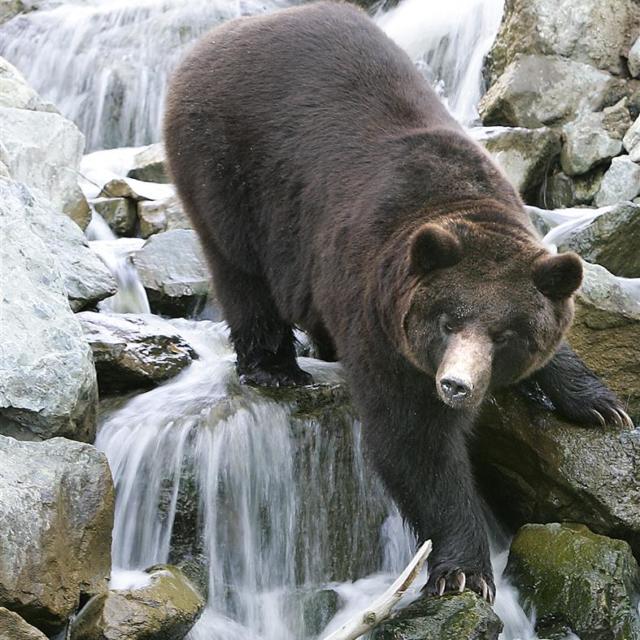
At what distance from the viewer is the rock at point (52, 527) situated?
491 cm

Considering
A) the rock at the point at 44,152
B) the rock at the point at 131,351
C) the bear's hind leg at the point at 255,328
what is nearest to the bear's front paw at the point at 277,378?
the bear's hind leg at the point at 255,328

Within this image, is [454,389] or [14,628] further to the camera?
[454,389]

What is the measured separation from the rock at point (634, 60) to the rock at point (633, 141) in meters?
0.97

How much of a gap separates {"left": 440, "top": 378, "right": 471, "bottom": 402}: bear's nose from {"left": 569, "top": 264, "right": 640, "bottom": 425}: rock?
7.72ft

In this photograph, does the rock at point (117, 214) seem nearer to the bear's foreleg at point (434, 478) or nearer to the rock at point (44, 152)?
the rock at point (44, 152)

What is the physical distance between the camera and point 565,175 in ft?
37.1

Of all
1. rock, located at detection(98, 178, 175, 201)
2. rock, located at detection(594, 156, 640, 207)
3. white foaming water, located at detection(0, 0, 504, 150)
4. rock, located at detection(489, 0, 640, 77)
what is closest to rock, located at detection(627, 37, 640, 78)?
rock, located at detection(489, 0, 640, 77)

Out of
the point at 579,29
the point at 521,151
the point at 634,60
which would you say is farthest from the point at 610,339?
the point at 579,29

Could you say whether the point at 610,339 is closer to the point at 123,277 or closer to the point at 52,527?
the point at 52,527

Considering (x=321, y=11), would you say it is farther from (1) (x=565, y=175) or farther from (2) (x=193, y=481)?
(1) (x=565, y=175)

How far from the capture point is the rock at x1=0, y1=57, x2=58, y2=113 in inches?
463

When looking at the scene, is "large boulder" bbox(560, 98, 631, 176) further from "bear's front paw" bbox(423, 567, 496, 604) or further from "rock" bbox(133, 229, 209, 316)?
"bear's front paw" bbox(423, 567, 496, 604)

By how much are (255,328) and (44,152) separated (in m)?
3.94

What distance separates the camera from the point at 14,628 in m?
4.45
